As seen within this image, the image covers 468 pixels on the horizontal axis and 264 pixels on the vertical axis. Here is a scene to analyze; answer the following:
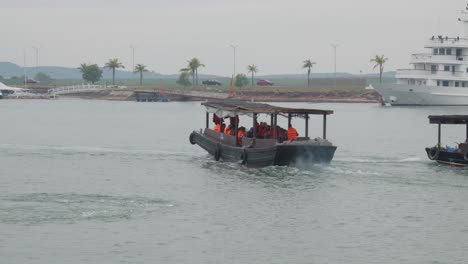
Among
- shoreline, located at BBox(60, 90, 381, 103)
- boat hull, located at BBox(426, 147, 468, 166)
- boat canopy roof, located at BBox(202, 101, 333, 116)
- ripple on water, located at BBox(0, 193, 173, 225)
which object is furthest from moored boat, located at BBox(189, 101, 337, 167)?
Answer: shoreline, located at BBox(60, 90, 381, 103)

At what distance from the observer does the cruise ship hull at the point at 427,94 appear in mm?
144500

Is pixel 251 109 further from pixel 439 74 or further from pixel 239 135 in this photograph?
pixel 439 74

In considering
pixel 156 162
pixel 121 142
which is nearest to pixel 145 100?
pixel 121 142

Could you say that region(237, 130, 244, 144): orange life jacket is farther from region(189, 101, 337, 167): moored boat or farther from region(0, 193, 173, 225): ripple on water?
region(0, 193, 173, 225): ripple on water

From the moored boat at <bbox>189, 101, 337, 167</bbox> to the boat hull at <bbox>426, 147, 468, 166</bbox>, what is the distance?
7.45 metres

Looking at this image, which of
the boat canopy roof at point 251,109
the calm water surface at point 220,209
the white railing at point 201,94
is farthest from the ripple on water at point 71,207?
the white railing at point 201,94

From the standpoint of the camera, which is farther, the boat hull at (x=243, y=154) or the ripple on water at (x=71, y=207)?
the boat hull at (x=243, y=154)

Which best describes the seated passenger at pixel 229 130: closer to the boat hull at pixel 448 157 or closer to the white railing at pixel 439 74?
the boat hull at pixel 448 157

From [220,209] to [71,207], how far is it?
18.8 ft

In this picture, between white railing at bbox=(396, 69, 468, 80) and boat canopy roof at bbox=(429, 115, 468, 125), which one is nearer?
boat canopy roof at bbox=(429, 115, 468, 125)

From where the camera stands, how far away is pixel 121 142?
7250 cm

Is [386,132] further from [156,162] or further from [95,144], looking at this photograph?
[156,162]

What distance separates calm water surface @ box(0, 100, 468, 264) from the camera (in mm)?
31938

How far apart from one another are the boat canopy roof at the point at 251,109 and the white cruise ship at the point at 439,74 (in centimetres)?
8905
